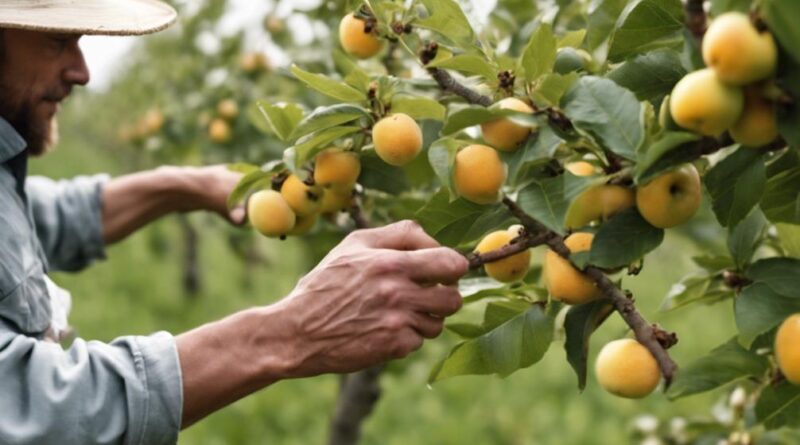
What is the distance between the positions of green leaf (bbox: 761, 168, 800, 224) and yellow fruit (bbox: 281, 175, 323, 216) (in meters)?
0.53

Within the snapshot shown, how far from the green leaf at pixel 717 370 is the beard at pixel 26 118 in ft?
3.55

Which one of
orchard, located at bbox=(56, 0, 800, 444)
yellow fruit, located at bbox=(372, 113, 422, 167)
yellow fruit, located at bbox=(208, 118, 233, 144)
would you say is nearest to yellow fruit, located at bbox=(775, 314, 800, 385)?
orchard, located at bbox=(56, 0, 800, 444)

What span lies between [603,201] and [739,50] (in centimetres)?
25

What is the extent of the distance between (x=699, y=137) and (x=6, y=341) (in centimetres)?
81

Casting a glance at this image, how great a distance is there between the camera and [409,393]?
A: 13.4 ft

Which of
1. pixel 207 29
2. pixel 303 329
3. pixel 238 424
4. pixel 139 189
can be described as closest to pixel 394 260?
pixel 303 329

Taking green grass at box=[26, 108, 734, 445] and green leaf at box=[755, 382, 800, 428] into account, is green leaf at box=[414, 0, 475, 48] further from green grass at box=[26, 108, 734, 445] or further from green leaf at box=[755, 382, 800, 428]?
green grass at box=[26, 108, 734, 445]

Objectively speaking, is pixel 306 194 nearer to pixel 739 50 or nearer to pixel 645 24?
pixel 645 24

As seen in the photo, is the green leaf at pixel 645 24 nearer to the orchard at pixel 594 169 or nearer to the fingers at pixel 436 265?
the orchard at pixel 594 169

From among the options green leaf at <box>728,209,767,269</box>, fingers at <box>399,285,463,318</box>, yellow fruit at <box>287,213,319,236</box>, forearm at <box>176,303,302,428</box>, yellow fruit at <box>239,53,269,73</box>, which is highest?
green leaf at <box>728,209,767,269</box>

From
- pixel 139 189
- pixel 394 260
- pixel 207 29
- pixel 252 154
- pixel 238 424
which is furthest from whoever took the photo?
pixel 207 29

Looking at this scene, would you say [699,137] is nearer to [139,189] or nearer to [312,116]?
[312,116]

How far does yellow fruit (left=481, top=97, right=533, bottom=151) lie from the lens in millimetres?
991

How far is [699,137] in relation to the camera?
Answer: 0.85 metres
